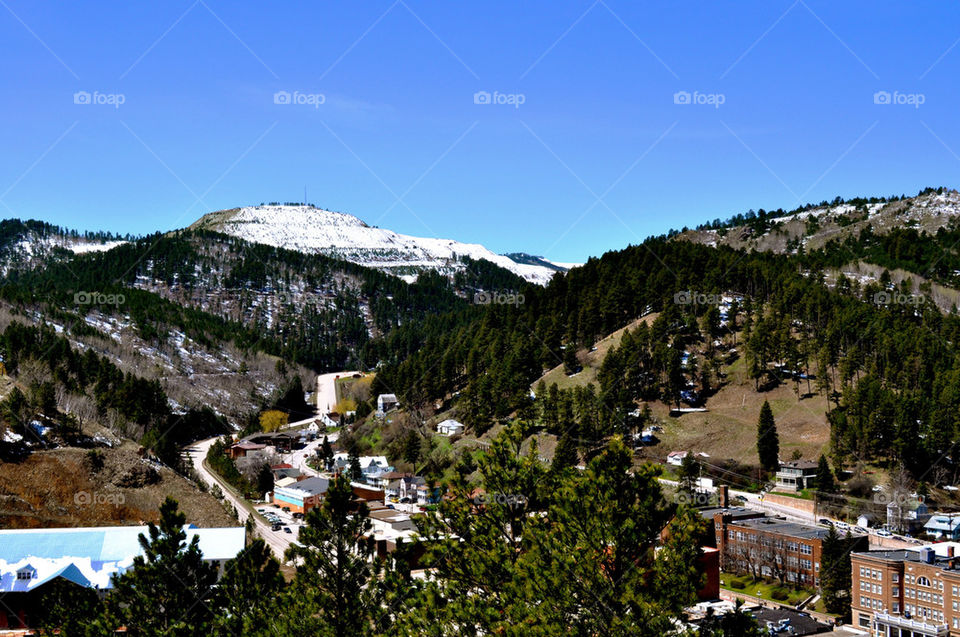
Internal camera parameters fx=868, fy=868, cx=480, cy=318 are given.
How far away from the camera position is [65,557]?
139 ft

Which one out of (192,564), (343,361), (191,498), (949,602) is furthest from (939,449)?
(343,361)

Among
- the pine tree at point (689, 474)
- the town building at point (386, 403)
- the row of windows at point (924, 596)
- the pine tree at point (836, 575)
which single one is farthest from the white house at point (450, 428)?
the row of windows at point (924, 596)

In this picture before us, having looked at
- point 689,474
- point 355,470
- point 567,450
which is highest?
point 567,450

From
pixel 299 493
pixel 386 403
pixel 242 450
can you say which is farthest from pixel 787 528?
pixel 386 403

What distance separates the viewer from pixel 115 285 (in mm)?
191500

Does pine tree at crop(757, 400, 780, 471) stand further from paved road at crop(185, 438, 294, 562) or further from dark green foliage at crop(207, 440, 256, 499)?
dark green foliage at crop(207, 440, 256, 499)

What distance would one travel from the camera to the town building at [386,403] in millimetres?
110125

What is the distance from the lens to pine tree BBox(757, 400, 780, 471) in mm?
70688

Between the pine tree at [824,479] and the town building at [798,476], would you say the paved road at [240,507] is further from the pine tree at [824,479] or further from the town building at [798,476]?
the pine tree at [824,479]

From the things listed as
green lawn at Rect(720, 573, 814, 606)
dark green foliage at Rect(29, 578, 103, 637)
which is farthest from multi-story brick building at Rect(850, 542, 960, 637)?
dark green foliage at Rect(29, 578, 103, 637)
